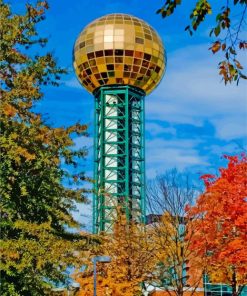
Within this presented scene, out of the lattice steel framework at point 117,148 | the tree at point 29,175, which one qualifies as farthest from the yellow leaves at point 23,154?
the lattice steel framework at point 117,148

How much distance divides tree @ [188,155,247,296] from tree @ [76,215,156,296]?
2769 millimetres

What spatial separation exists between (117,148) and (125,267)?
37.5 meters

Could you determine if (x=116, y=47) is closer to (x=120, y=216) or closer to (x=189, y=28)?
(x=120, y=216)

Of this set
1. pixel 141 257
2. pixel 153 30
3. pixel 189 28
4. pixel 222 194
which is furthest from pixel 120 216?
pixel 153 30

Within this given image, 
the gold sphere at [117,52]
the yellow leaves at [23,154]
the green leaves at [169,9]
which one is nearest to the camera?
the green leaves at [169,9]

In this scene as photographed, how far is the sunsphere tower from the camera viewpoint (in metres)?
70.1

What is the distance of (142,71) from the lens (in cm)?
7556

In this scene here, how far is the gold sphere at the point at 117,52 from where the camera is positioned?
7369 centimetres

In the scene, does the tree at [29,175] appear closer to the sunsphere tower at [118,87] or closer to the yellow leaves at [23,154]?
the yellow leaves at [23,154]

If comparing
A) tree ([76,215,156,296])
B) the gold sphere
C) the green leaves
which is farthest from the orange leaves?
the gold sphere

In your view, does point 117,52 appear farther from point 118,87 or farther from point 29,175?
point 29,175

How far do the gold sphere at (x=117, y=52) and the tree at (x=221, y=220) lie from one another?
1681 inches

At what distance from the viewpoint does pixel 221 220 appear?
32375 mm

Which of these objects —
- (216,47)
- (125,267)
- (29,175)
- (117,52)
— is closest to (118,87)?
(117,52)
